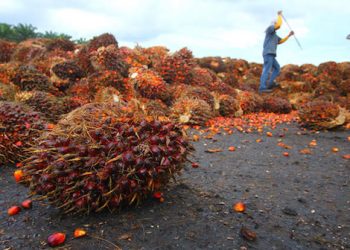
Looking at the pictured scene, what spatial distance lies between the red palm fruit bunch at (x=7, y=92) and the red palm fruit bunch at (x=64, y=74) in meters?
1.26

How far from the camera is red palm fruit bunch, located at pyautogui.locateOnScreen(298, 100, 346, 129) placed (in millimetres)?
6328

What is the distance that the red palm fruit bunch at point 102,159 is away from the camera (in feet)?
6.99

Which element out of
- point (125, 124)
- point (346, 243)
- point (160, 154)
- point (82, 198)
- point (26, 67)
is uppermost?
point (26, 67)

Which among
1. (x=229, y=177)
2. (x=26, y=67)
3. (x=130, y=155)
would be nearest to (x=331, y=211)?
(x=229, y=177)

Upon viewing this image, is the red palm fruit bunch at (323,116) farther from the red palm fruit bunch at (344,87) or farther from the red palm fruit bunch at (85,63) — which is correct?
the red palm fruit bunch at (344,87)

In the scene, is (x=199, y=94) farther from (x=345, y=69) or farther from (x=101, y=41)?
(x=345, y=69)

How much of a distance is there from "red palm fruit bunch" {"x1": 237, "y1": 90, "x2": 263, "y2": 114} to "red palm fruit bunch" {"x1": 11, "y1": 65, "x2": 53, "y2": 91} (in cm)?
514

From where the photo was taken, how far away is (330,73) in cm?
1255

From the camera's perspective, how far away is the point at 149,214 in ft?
7.90

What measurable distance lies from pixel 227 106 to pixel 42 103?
14.8 ft

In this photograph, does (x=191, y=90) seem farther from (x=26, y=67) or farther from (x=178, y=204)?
(x=178, y=204)

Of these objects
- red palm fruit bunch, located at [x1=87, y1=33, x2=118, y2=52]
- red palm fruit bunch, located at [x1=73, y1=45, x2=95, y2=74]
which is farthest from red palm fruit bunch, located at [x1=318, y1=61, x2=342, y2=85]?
red palm fruit bunch, located at [x1=73, y1=45, x2=95, y2=74]

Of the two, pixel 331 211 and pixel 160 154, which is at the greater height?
pixel 160 154

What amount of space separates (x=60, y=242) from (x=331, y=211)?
2140mm
